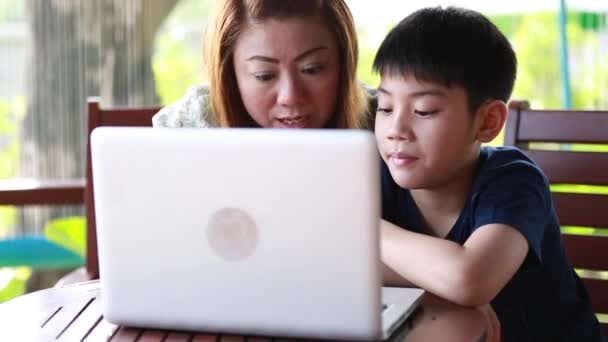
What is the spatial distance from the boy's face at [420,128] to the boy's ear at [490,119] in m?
0.03

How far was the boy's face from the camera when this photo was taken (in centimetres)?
128

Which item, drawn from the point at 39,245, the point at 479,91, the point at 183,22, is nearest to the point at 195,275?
the point at 479,91

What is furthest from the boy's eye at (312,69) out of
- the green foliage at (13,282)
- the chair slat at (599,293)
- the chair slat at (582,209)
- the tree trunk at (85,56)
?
the green foliage at (13,282)

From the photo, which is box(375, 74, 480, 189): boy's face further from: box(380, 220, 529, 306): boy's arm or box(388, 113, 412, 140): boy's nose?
box(380, 220, 529, 306): boy's arm

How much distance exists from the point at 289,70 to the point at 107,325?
1.99 ft

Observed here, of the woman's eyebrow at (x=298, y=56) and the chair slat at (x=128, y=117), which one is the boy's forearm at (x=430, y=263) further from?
the chair slat at (x=128, y=117)

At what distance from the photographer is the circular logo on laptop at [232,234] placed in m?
0.93

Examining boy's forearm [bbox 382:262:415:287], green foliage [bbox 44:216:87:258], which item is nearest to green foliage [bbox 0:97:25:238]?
green foliage [bbox 44:216:87:258]

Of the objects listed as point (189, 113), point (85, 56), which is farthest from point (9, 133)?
point (189, 113)

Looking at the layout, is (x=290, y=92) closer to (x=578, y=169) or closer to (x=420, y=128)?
(x=420, y=128)

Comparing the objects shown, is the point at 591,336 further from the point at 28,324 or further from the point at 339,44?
the point at 28,324

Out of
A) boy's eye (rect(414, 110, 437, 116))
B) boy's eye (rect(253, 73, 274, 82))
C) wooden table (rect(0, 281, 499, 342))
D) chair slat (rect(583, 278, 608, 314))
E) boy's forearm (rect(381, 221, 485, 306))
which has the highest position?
boy's eye (rect(253, 73, 274, 82))

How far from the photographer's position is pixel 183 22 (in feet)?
10.5

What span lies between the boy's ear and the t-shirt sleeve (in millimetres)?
77
